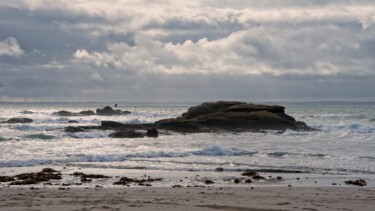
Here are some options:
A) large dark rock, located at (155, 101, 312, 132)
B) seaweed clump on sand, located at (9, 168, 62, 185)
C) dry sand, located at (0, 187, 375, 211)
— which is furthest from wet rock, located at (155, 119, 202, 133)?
dry sand, located at (0, 187, 375, 211)

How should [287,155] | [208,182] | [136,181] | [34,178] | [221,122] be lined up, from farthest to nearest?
[221,122]
[287,155]
[34,178]
[136,181]
[208,182]

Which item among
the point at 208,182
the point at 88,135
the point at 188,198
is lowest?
the point at 88,135

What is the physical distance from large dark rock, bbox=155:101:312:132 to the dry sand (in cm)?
3861

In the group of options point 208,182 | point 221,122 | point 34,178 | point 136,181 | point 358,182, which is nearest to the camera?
point 358,182

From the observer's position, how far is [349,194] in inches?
708

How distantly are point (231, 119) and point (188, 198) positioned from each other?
4530 cm

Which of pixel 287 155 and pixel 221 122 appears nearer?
pixel 287 155

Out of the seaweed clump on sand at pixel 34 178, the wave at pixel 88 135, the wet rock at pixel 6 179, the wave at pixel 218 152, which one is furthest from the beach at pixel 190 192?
the wave at pixel 88 135

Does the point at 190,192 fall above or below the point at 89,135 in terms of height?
above

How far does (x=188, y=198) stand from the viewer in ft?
55.2

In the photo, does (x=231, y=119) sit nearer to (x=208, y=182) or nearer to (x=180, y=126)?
(x=180, y=126)

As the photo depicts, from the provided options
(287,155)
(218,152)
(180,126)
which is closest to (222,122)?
(180,126)

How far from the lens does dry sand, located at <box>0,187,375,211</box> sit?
50.0 ft

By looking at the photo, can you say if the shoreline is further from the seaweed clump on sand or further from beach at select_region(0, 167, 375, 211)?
the seaweed clump on sand
